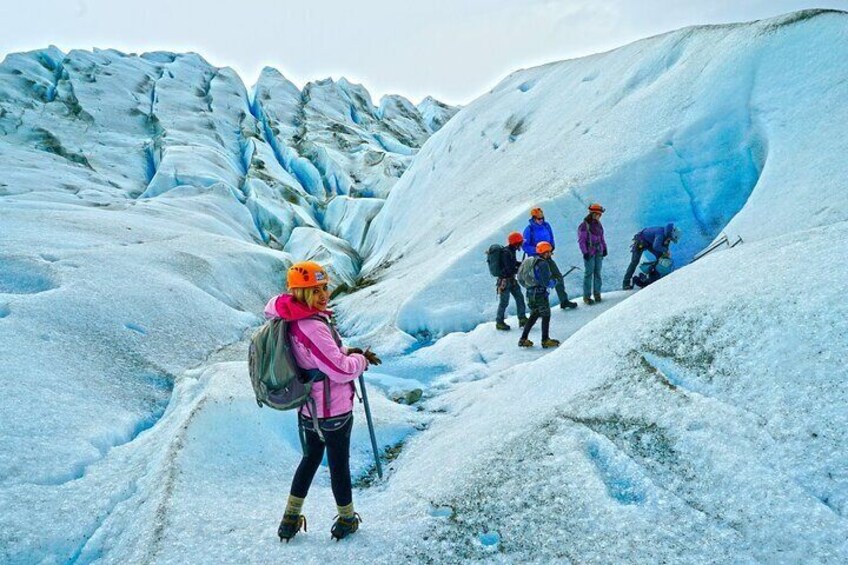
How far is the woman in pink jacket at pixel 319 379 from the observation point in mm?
3855

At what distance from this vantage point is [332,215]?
39125 millimetres

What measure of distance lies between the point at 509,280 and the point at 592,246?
1.96 meters

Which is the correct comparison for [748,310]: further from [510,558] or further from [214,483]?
[214,483]

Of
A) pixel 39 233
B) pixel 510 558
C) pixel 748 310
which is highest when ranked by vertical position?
pixel 39 233

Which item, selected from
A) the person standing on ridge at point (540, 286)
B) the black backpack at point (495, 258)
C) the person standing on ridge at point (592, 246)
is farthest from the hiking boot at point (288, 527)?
the person standing on ridge at point (592, 246)

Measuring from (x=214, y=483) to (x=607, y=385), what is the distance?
14.2ft

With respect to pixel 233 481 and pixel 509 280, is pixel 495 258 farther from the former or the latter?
pixel 233 481

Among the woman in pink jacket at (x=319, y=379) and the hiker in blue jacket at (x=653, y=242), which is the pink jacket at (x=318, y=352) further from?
the hiker in blue jacket at (x=653, y=242)

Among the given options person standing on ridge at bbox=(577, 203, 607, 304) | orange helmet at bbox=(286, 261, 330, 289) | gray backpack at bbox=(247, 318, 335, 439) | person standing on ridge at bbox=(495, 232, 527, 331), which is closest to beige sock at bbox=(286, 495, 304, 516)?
gray backpack at bbox=(247, 318, 335, 439)

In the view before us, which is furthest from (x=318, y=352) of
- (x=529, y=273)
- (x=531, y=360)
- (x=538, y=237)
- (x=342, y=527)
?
(x=538, y=237)

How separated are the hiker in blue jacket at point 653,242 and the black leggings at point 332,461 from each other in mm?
9294

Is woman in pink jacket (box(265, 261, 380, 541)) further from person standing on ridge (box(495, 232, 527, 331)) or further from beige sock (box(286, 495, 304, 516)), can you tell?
person standing on ridge (box(495, 232, 527, 331))

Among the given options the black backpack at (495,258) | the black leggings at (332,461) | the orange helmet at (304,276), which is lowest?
the black leggings at (332,461)

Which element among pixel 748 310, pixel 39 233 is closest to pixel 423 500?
pixel 748 310
